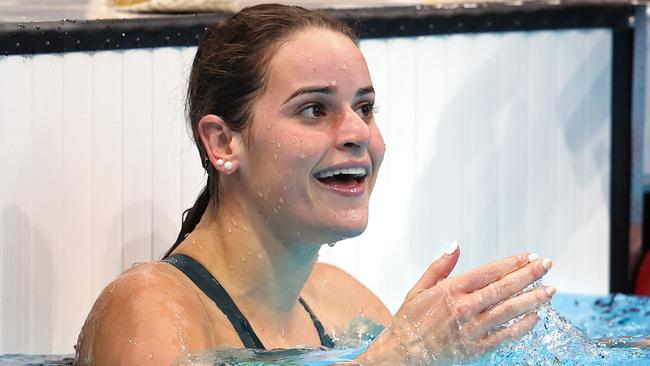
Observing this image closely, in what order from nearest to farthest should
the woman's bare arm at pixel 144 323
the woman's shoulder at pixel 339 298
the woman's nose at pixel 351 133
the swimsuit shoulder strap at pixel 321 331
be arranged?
the woman's bare arm at pixel 144 323, the woman's nose at pixel 351 133, the swimsuit shoulder strap at pixel 321 331, the woman's shoulder at pixel 339 298

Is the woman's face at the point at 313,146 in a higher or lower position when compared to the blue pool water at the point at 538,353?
higher

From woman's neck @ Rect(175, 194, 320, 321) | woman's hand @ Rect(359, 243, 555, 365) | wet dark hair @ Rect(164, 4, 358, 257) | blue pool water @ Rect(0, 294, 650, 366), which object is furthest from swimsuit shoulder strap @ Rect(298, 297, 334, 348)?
woman's hand @ Rect(359, 243, 555, 365)

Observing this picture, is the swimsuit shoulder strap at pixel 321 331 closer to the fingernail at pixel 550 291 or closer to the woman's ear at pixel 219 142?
the woman's ear at pixel 219 142

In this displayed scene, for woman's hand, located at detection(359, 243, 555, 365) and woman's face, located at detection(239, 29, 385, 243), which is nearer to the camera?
woman's hand, located at detection(359, 243, 555, 365)

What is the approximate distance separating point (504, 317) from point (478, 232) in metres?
1.33

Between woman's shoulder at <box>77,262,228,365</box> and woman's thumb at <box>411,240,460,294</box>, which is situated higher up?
woman's thumb at <box>411,240,460,294</box>

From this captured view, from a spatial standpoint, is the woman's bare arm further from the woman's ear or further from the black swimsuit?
the woman's ear

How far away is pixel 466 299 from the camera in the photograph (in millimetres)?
1527

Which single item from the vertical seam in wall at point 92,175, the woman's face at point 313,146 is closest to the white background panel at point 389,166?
the vertical seam in wall at point 92,175

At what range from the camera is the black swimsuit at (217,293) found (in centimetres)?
171

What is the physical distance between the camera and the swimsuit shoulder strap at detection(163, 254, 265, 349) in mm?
1705

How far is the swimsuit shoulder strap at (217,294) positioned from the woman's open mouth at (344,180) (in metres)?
0.21

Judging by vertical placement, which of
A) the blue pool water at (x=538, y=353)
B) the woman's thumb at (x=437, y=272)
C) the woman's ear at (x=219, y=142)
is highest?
the woman's ear at (x=219, y=142)

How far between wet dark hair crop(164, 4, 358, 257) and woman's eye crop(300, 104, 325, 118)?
7cm
